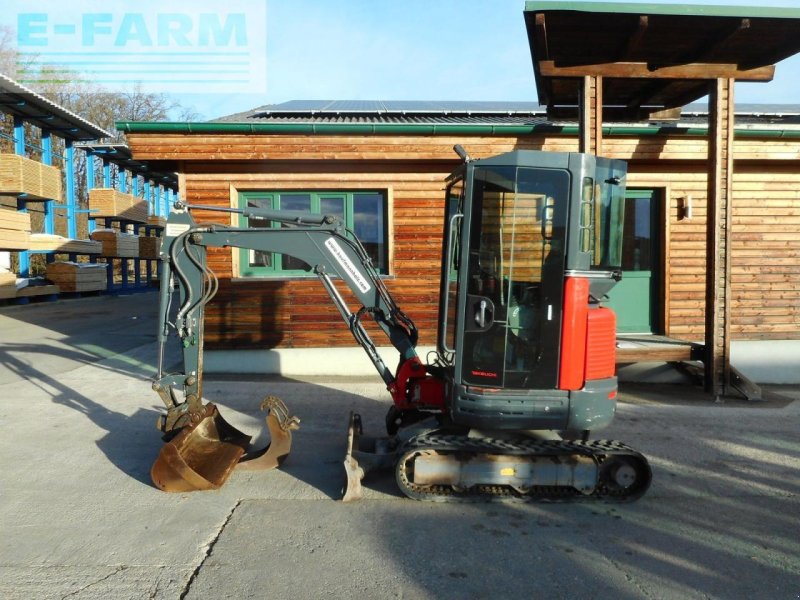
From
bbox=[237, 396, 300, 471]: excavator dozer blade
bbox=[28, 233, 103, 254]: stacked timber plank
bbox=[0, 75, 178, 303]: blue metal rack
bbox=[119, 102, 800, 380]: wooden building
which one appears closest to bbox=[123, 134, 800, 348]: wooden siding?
bbox=[119, 102, 800, 380]: wooden building

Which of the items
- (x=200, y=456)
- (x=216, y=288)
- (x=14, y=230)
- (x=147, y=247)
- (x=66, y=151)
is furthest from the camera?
(x=147, y=247)

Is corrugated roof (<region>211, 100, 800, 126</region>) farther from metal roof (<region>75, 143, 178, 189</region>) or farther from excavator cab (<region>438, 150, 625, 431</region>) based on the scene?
metal roof (<region>75, 143, 178, 189</region>)

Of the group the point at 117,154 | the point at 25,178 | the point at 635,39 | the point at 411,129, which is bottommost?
the point at 411,129

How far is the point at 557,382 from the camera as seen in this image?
434 centimetres

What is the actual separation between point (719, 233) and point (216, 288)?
21.6ft

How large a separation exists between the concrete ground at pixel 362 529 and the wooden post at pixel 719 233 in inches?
56.2

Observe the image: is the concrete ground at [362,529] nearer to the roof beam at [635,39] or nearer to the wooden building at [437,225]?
the wooden building at [437,225]

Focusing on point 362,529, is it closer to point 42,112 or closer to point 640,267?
point 640,267

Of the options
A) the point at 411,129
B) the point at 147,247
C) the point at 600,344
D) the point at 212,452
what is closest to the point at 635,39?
the point at 411,129

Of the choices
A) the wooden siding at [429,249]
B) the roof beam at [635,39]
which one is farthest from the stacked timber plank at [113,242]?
the roof beam at [635,39]

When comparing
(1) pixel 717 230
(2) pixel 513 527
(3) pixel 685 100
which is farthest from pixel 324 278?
(3) pixel 685 100

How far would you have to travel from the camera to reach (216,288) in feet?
16.8

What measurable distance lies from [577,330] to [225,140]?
637 cm

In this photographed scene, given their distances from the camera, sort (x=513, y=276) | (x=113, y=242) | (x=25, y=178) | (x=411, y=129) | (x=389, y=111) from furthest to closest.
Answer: (x=113, y=242) < (x=25, y=178) < (x=389, y=111) < (x=411, y=129) < (x=513, y=276)
